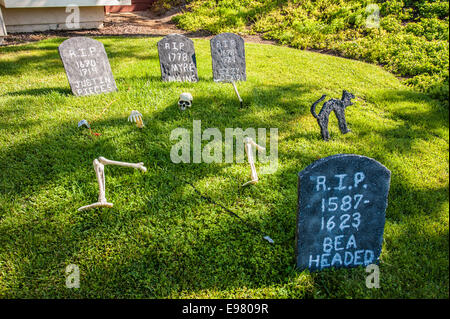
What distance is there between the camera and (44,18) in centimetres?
986

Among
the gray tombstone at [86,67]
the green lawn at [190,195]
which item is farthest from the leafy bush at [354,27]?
the gray tombstone at [86,67]

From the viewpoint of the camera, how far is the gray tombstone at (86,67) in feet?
17.0

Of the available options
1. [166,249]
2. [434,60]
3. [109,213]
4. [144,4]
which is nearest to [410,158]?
[166,249]

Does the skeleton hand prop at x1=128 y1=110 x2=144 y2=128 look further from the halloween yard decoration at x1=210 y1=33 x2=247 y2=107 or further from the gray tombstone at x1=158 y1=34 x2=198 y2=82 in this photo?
the halloween yard decoration at x1=210 y1=33 x2=247 y2=107

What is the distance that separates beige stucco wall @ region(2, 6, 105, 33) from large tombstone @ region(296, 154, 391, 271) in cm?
1096

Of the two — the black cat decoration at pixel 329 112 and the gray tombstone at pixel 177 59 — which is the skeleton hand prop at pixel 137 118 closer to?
the gray tombstone at pixel 177 59

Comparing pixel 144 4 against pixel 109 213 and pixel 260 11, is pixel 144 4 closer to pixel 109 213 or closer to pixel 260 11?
pixel 260 11

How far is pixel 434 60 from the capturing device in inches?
255

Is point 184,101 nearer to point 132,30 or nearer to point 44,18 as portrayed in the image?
point 132,30

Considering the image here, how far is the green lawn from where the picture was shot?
2412 millimetres

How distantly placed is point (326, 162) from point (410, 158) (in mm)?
2307

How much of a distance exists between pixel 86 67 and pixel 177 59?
163 centimetres

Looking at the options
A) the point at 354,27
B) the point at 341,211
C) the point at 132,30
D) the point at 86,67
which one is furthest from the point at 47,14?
the point at 341,211

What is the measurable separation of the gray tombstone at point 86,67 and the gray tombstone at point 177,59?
101cm
